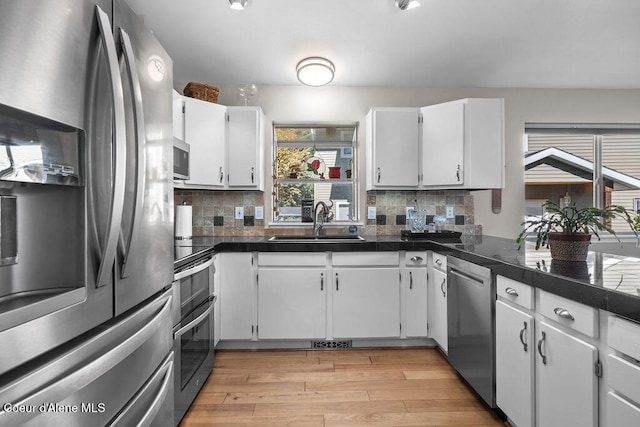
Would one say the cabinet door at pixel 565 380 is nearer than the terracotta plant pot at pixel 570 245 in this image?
Yes

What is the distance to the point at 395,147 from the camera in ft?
10.2

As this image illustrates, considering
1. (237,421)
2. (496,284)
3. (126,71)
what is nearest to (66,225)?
(126,71)

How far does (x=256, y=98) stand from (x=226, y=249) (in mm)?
1599

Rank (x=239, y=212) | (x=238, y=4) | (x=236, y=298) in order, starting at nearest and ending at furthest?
1. (x=238, y=4)
2. (x=236, y=298)
3. (x=239, y=212)

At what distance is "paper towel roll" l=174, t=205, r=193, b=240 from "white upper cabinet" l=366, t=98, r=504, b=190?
5.62ft

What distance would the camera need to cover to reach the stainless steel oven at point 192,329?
1722mm

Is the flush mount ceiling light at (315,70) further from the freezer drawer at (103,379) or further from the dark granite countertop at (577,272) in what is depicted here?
the freezer drawer at (103,379)

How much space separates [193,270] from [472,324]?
170 cm

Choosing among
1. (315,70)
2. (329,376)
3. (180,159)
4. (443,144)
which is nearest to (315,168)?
(315,70)

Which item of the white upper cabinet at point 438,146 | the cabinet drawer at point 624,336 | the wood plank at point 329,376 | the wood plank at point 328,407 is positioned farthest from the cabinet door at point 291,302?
the cabinet drawer at point 624,336

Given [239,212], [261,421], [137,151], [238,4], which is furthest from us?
[239,212]

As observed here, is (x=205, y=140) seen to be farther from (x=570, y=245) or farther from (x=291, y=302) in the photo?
(x=570, y=245)

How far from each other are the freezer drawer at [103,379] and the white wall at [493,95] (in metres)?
2.34

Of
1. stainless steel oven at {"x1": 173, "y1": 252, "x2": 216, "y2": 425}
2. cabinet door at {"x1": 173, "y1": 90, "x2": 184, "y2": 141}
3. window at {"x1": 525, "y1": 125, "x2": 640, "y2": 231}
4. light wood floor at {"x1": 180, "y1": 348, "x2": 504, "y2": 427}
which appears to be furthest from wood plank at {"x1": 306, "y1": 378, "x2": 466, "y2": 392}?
window at {"x1": 525, "y1": 125, "x2": 640, "y2": 231}
